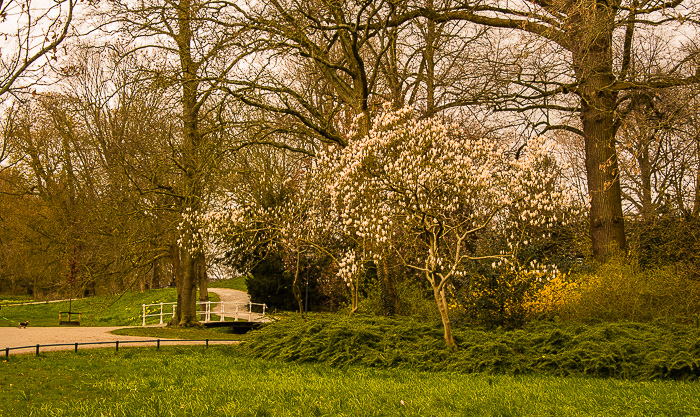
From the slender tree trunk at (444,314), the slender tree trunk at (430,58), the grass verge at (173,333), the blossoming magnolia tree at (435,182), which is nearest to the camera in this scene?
the slender tree trunk at (444,314)

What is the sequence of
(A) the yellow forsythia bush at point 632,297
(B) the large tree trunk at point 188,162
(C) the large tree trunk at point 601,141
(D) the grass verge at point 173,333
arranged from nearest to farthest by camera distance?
(A) the yellow forsythia bush at point 632,297
(C) the large tree trunk at point 601,141
(B) the large tree trunk at point 188,162
(D) the grass verge at point 173,333

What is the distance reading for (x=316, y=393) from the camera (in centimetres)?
639

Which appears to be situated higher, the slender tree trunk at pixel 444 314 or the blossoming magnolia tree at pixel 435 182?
the blossoming magnolia tree at pixel 435 182

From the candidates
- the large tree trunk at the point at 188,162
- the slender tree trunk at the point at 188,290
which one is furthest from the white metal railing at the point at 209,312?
the large tree trunk at the point at 188,162

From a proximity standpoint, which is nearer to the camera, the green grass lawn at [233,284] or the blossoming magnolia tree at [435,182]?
the blossoming magnolia tree at [435,182]

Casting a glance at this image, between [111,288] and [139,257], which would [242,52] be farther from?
[111,288]

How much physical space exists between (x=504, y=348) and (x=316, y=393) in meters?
3.78

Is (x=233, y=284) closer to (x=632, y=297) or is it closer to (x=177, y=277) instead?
(x=177, y=277)

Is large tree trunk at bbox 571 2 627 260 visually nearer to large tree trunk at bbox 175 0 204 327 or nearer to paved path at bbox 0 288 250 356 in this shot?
large tree trunk at bbox 175 0 204 327

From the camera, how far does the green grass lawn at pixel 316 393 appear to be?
216 inches

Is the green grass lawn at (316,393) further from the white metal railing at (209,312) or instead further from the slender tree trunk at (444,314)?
the white metal railing at (209,312)

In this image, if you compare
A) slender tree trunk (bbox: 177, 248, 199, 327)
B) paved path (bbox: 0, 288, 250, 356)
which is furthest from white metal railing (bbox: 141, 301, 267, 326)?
paved path (bbox: 0, 288, 250, 356)

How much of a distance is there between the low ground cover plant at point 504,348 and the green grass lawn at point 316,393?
1.67 ft

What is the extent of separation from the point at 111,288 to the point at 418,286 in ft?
36.5
